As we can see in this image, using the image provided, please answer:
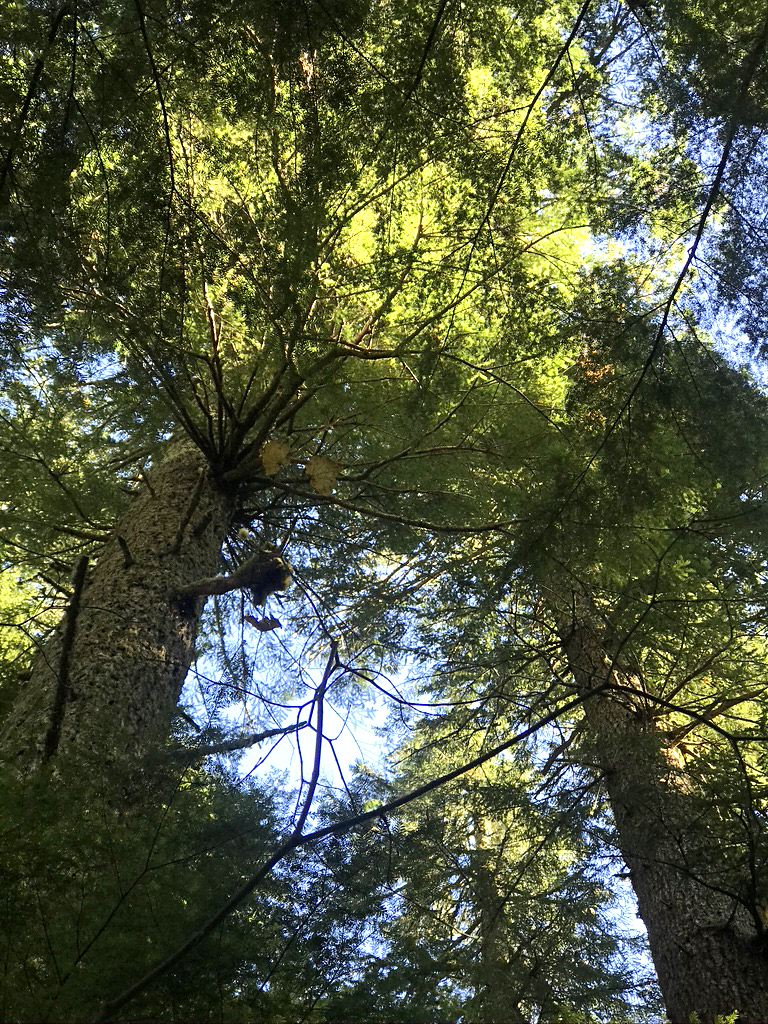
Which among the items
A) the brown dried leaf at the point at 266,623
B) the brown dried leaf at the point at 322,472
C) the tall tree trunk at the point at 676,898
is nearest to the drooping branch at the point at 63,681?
the brown dried leaf at the point at 266,623

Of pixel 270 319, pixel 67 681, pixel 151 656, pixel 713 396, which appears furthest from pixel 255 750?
pixel 713 396

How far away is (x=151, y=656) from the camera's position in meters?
4.04

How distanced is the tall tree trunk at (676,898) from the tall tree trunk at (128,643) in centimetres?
221

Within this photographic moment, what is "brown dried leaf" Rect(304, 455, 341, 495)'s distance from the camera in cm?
503

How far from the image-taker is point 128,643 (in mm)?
4012

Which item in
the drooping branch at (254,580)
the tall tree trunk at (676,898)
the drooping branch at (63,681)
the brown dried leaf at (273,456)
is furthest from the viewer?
the brown dried leaf at (273,456)

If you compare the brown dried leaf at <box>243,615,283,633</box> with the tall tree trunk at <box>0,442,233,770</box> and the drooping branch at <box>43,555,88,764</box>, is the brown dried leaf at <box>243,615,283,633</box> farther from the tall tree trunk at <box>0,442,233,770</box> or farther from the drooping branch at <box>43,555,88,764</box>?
the drooping branch at <box>43,555,88,764</box>

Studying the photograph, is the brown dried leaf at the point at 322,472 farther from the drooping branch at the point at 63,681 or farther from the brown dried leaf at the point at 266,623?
the drooping branch at the point at 63,681

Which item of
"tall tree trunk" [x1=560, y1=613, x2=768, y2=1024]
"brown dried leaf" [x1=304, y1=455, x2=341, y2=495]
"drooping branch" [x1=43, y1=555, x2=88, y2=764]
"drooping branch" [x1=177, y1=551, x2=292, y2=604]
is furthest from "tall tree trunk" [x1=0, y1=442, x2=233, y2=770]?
"tall tree trunk" [x1=560, y1=613, x2=768, y2=1024]

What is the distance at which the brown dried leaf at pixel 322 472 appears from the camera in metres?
5.03

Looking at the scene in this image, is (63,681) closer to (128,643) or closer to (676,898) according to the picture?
(128,643)

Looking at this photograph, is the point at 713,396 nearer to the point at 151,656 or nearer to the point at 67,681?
the point at 151,656

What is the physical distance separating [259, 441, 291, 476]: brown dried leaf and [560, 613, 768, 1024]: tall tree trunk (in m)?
2.17

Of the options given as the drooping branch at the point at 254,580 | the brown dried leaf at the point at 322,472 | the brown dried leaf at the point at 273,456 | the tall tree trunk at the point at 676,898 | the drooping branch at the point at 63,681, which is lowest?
the tall tree trunk at the point at 676,898
